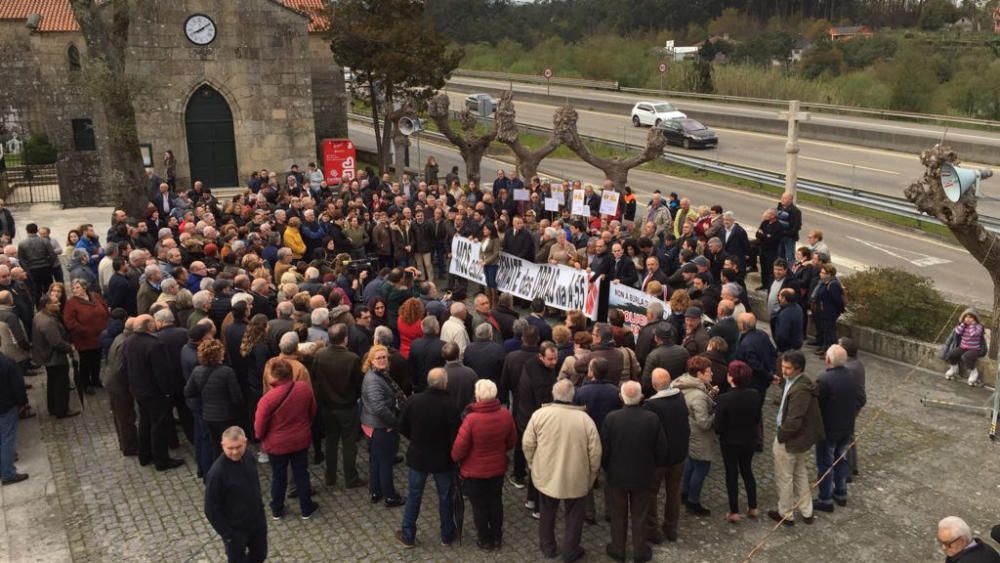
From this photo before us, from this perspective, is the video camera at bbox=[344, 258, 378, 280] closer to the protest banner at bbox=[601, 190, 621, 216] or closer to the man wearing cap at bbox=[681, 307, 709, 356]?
the protest banner at bbox=[601, 190, 621, 216]

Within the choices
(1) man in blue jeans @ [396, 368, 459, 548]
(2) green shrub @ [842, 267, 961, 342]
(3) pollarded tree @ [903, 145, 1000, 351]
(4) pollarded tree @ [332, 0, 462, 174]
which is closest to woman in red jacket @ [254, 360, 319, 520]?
(1) man in blue jeans @ [396, 368, 459, 548]

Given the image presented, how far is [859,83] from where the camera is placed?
5206cm

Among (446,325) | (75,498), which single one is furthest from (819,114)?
(75,498)

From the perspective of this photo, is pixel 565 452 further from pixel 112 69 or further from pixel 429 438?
pixel 112 69

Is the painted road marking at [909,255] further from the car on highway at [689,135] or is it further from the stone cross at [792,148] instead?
the car on highway at [689,135]

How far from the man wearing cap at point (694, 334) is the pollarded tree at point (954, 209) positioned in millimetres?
4028

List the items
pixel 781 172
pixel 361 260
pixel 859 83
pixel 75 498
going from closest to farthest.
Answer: pixel 75 498 → pixel 361 260 → pixel 781 172 → pixel 859 83

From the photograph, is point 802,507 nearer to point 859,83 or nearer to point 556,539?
point 556,539

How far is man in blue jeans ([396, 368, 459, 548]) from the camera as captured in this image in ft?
25.5

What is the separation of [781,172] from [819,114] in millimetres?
14870

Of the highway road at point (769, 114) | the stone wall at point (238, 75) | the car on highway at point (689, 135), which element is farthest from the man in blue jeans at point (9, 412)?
the car on highway at point (689, 135)

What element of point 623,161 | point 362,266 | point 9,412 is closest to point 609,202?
point 623,161

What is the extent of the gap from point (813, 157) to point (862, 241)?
44.2 feet

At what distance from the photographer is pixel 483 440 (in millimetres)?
7547
